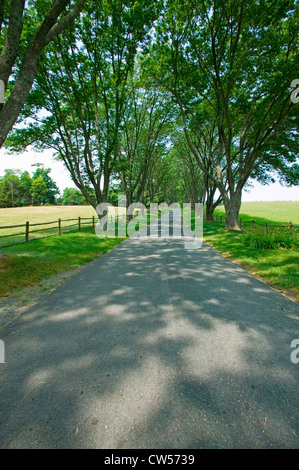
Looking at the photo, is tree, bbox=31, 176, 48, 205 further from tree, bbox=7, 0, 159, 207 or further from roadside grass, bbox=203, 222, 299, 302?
roadside grass, bbox=203, 222, 299, 302

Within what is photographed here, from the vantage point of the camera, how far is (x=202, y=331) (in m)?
3.08

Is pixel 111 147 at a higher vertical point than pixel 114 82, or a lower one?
lower

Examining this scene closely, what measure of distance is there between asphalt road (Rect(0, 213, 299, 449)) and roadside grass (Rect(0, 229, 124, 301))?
5.07ft

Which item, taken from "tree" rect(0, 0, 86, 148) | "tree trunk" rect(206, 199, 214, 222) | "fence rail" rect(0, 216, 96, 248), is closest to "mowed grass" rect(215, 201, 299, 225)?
"tree trunk" rect(206, 199, 214, 222)

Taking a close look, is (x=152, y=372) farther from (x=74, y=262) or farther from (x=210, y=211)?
(x=210, y=211)

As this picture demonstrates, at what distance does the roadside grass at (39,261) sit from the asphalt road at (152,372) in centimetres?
155

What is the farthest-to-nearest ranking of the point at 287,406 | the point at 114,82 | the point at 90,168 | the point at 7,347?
the point at 90,168
the point at 114,82
the point at 7,347
the point at 287,406

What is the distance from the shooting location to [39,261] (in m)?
6.92

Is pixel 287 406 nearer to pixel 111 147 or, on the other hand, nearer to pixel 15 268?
pixel 15 268

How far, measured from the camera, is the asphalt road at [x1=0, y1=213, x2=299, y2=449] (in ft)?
5.51

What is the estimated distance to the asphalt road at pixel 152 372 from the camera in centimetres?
168
